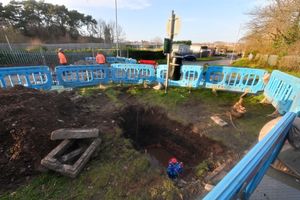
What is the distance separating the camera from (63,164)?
2.82m

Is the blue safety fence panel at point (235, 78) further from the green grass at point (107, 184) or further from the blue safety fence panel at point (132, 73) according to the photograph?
the green grass at point (107, 184)

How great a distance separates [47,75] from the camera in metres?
7.09

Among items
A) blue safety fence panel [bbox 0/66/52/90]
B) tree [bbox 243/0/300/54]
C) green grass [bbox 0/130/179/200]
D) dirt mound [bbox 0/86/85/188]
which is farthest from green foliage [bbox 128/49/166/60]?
green grass [bbox 0/130/179/200]

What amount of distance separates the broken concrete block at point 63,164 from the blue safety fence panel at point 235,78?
241 inches

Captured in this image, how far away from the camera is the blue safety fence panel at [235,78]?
641cm

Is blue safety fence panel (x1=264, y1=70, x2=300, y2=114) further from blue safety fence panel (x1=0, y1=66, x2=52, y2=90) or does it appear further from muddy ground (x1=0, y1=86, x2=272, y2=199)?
blue safety fence panel (x1=0, y1=66, x2=52, y2=90)

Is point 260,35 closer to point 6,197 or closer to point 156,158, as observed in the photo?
point 156,158

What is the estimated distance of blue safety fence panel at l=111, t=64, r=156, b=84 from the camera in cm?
843

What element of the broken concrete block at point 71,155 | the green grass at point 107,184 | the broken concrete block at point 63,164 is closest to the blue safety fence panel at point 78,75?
the broken concrete block at point 63,164

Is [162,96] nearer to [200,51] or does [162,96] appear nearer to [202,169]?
[202,169]

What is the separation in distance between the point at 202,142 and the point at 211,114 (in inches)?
63.3

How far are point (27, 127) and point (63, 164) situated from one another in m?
1.25

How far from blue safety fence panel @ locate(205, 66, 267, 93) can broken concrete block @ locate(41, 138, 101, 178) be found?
20.1ft

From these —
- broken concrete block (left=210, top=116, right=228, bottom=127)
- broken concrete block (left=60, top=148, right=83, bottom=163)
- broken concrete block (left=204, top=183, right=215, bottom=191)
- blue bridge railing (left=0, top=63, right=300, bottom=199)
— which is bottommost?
broken concrete block (left=210, top=116, right=228, bottom=127)
